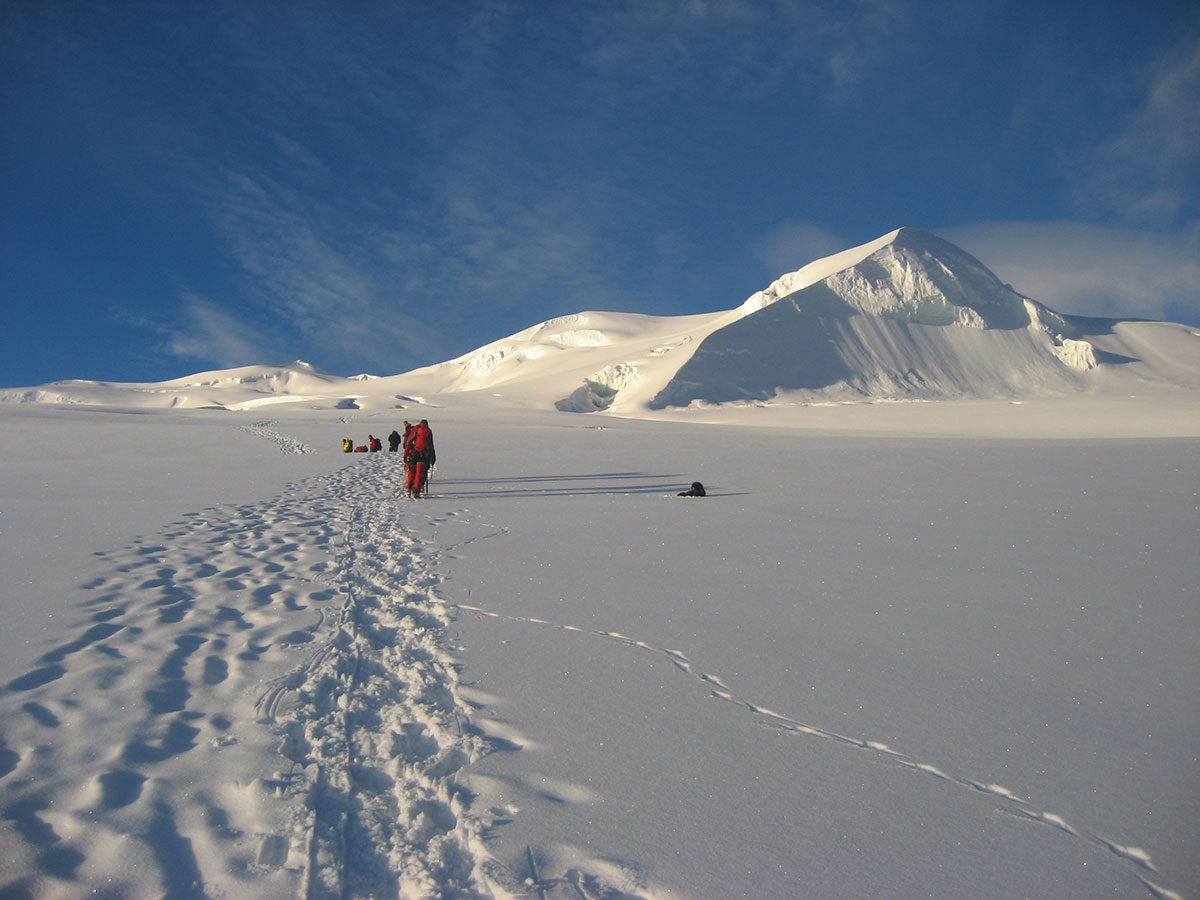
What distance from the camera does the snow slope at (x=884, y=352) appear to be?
61.5 metres

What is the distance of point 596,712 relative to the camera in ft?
11.8

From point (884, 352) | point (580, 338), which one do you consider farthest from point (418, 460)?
point (580, 338)

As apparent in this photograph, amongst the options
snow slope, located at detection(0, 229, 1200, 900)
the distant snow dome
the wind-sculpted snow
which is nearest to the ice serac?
the distant snow dome

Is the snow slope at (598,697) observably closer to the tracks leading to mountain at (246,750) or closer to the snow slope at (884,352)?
the tracks leading to mountain at (246,750)

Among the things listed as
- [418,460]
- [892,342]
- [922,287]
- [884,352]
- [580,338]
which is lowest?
[418,460]

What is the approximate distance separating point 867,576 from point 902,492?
6620mm

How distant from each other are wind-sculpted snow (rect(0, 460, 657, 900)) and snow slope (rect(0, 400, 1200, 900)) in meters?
0.02

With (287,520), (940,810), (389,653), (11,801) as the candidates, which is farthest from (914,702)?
(287,520)

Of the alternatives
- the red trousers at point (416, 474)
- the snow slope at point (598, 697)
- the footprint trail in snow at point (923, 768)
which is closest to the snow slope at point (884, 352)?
the red trousers at point (416, 474)

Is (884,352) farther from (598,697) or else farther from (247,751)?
(247,751)

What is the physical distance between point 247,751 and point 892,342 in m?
74.2

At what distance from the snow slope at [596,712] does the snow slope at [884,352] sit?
4824cm

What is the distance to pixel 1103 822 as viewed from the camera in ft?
8.88

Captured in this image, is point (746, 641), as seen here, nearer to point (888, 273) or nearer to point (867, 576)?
point (867, 576)
